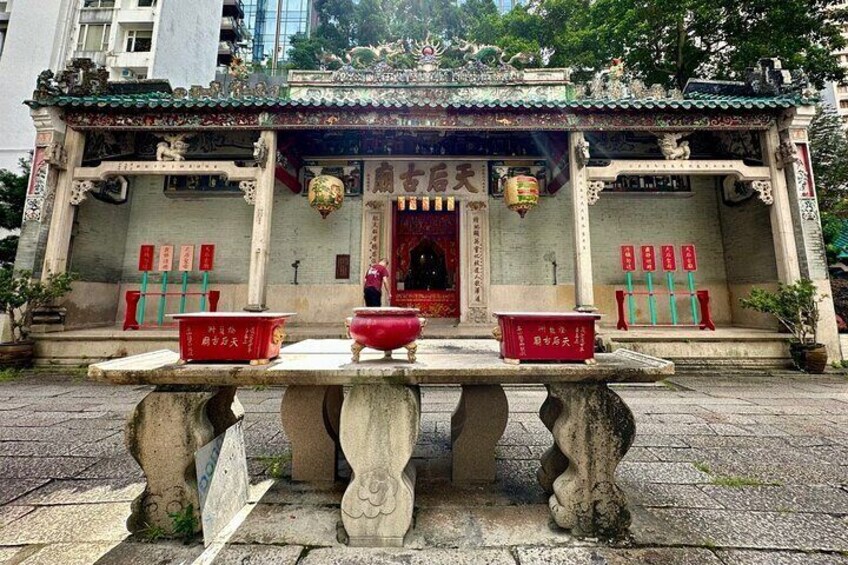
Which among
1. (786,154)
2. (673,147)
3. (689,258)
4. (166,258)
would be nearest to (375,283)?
(166,258)

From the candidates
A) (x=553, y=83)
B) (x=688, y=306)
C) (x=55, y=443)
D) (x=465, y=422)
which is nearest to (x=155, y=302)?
(x=55, y=443)

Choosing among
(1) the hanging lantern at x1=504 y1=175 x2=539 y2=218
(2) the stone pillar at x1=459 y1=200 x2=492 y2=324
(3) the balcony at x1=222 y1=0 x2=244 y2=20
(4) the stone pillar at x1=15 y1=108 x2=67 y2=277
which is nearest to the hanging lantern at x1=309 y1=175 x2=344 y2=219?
(2) the stone pillar at x1=459 y1=200 x2=492 y2=324

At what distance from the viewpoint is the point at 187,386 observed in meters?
2.04

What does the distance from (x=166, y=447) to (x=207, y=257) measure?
26.1ft

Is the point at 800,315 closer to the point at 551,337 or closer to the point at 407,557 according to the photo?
the point at 551,337

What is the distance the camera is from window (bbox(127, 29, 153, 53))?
19.6 metres

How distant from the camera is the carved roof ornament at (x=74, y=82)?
267 inches

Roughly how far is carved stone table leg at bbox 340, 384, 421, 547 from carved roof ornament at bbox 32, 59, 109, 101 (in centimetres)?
924

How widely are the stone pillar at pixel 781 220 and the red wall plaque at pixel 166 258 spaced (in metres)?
13.0

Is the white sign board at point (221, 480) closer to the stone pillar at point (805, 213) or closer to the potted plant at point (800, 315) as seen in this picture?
the potted plant at point (800, 315)

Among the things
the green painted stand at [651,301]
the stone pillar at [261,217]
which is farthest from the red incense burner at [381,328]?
the green painted stand at [651,301]

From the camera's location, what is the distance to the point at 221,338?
2016 mm

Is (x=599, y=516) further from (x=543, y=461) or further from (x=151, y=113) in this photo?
(x=151, y=113)

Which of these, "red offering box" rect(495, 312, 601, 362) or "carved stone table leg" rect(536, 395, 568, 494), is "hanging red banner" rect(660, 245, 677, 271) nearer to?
"carved stone table leg" rect(536, 395, 568, 494)
